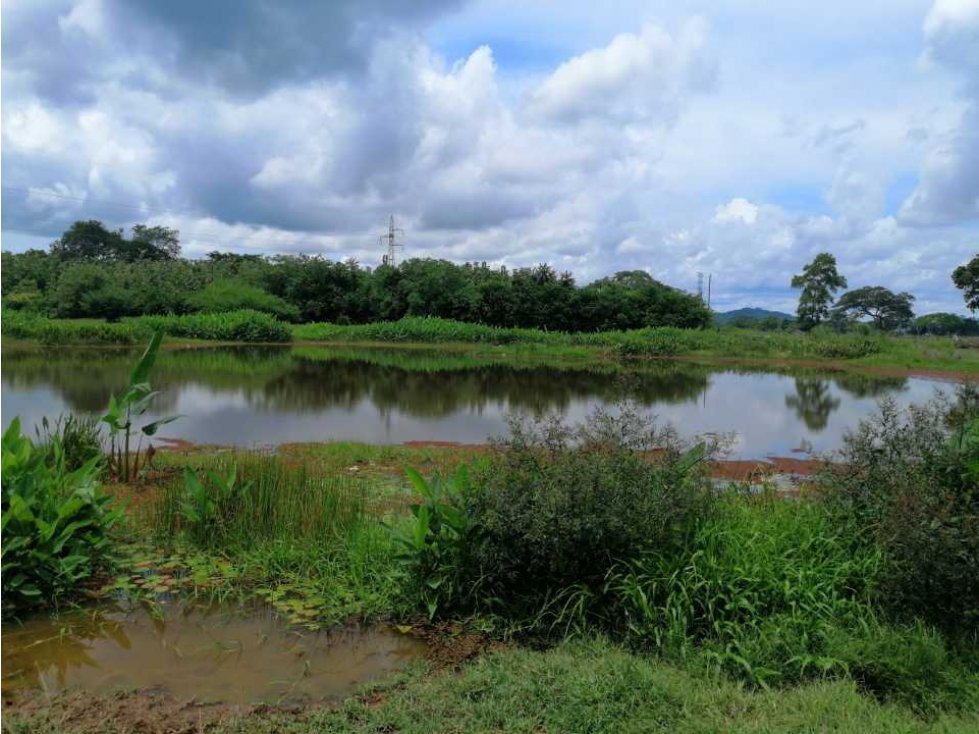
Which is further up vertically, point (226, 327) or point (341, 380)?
point (226, 327)

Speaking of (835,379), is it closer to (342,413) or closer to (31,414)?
(342,413)

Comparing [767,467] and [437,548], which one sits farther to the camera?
[767,467]

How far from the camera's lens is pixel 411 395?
19016 mm

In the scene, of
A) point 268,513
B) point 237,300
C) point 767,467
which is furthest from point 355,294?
point 268,513

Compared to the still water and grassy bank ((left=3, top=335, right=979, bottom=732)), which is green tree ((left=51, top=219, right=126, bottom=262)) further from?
grassy bank ((left=3, top=335, right=979, bottom=732))

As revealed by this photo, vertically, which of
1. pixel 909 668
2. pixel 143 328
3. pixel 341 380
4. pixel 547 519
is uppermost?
pixel 143 328

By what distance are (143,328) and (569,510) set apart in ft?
125

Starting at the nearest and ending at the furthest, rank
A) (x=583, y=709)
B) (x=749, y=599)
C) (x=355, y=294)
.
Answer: (x=583, y=709), (x=749, y=599), (x=355, y=294)

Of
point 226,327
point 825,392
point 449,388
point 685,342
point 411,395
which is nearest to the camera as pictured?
point 411,395

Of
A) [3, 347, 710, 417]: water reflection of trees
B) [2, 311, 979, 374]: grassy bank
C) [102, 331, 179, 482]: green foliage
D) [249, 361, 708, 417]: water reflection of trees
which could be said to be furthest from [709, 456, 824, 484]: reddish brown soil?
[2, 311, 979, 374]: grassy bank

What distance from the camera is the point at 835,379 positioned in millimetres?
28375

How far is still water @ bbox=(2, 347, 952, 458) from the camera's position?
13242 mm

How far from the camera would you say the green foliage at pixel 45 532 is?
429 cm

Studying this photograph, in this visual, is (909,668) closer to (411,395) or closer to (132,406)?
(132,406)
